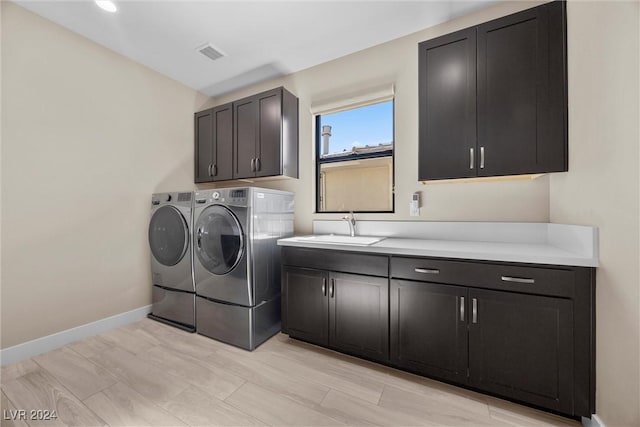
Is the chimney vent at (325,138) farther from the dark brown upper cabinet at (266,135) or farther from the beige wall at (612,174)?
the beige wall at (612,174)

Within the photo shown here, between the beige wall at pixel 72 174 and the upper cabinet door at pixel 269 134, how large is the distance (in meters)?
1.17

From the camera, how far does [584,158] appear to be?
4.27 ft

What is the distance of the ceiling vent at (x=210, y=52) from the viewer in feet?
7.63

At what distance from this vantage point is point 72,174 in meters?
2.12

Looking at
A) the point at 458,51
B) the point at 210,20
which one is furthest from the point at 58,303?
the point at 458,51

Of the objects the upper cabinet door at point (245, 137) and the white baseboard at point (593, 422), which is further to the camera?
the upper cabinet door at point (245, 137)

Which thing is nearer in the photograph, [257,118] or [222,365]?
[222,365]

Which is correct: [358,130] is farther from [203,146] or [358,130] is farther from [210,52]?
[203,146]

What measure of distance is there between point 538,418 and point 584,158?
4.61ft

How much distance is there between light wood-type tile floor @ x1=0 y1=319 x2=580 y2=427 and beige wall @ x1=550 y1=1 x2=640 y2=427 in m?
0.47

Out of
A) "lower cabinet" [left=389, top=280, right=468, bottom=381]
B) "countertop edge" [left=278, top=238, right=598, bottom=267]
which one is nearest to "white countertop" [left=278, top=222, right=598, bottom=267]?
"countertop edge" [left=278, top=238, right=598, bottom=267]

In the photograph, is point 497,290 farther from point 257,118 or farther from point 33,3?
point 33,3

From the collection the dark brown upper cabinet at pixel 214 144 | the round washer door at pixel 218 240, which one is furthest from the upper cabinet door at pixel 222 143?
the round washer door at pixel 218 240

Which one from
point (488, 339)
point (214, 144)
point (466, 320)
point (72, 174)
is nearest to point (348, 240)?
point (466, 320)
